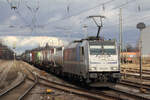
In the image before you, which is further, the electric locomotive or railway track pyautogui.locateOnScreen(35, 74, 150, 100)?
the electric locomotive

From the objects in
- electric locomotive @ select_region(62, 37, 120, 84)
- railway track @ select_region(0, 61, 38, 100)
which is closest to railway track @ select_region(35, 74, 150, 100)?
electric locomotive @ select_region(62, 37, 120, 84)

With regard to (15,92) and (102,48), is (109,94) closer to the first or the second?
(102,48)

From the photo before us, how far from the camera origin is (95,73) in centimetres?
1591

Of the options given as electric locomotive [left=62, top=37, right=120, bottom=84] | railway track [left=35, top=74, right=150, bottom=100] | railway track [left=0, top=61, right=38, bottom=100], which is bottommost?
railway track [left=0, top=61, right=38, bottom=100]

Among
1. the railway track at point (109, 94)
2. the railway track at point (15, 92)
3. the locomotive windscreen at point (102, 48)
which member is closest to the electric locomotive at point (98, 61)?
the locomotive windscreen at point (102, 48)

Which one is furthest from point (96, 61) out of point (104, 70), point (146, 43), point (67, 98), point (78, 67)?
point (146, 43)

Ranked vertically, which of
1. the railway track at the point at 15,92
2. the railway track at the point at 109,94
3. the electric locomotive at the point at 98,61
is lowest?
the railway track at the point at 15,92

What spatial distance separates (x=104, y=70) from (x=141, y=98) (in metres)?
4.04

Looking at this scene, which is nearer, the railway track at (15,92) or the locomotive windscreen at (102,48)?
the railway track at (15,92)

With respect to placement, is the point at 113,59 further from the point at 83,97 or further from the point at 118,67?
the point at 83,97

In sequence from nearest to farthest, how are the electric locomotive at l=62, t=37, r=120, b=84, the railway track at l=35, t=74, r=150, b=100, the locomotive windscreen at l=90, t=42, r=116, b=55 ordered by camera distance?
the railway track at l=35, t=74, r=150, b=100, the electric locomotive at l=62, t=37, r=120, b=84, the locomotive windscreen at l=90, t=42, r=116, b=55

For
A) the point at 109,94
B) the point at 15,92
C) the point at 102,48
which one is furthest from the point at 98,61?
the point at 15,92

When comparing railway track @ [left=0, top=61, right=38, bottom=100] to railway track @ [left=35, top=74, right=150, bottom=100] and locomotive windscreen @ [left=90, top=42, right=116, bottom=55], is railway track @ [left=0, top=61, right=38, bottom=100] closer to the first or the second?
railway track @ [left=35, top=74, right=150, bottom=100]

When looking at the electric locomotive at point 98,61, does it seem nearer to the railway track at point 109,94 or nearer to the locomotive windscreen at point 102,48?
the locomotive windscreen at point 102,48
